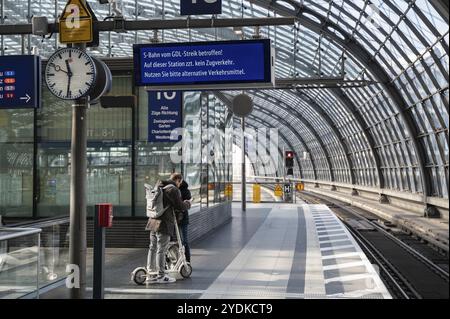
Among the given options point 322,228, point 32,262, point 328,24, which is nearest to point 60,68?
point 32,262

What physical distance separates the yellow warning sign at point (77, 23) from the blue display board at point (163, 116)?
6029 mm

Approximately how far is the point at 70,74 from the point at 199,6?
6.90 ft

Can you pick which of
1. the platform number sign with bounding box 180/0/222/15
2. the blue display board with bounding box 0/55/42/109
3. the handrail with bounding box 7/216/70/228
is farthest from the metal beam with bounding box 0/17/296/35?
the handrail with bounding box 7/216/70/228

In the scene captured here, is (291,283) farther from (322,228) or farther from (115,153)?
(322,228)

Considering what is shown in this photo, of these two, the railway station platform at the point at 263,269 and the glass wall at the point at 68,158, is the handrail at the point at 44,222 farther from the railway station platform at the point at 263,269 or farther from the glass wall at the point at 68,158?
the glass wall at the point at 68,158

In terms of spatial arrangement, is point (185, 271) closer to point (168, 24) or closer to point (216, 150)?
point (168, 24)

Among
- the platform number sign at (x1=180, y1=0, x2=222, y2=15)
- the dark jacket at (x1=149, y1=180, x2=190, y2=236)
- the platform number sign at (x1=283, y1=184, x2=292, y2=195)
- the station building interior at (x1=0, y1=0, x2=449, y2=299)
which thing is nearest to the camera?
the platform number sign at (x1=180, y1=0, x2=222, y2=15)

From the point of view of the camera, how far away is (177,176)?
29.8 ft

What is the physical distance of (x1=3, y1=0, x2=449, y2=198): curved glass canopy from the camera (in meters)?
20.6

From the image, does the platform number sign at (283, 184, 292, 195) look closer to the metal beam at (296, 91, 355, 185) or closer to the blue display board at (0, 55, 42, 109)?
the metal beam at (296, 91, 355, 185)

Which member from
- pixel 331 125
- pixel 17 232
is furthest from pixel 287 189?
pixel 17 232

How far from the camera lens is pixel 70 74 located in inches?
239

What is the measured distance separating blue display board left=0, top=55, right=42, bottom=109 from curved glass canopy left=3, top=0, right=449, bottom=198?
28.0ft

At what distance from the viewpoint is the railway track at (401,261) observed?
3581 mm
